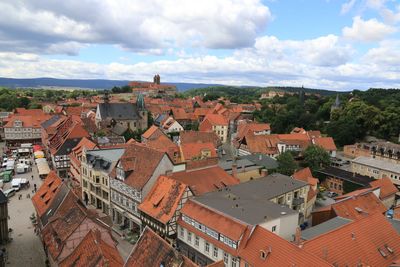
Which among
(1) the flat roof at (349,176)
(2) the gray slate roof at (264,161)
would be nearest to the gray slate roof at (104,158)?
(2) the gray slate roof at (264,161)

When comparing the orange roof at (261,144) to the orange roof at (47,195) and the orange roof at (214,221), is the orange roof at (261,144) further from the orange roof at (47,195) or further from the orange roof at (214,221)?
the orange roof at (47,195)

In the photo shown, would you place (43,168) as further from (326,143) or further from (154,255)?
(326,143)

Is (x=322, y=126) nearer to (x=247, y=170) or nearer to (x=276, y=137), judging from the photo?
(x=276, y=137)

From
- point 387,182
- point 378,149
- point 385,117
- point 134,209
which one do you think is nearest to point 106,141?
point 134,209

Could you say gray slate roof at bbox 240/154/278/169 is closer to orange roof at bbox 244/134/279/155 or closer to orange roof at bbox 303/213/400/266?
orange roof at bbox 244/134/279/155

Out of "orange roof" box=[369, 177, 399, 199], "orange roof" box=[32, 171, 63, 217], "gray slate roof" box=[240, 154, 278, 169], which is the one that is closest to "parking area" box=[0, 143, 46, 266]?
"orange roof" box=[32, 171, 63, 217]

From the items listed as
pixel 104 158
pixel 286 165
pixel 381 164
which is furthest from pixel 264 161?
pixel 104 158
